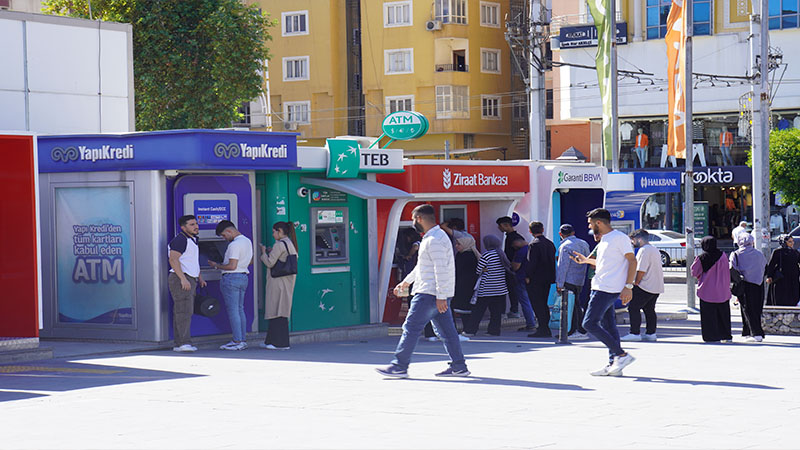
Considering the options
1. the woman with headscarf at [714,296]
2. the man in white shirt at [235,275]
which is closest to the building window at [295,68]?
the woman with headscarf at [714,296]

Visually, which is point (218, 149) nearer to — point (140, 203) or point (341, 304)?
point (140, 203)

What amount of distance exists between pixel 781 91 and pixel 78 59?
34.6m

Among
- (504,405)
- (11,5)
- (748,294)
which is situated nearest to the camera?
(504,405)

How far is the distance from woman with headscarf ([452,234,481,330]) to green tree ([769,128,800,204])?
90.9 feet

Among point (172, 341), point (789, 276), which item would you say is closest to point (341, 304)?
point (172, 341)

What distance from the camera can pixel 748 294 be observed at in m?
16.6

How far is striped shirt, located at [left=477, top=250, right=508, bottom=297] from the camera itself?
17.2 meters

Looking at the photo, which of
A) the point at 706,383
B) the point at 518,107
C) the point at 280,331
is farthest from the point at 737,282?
the point at 518,107

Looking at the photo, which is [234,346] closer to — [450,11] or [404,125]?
[404,125]

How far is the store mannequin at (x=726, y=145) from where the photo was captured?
162ft

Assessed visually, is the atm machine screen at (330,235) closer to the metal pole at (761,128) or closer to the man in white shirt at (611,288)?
the man in white shirt at (611,288)

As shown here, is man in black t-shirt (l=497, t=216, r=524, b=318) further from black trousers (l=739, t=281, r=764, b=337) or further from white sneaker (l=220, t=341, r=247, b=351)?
white sneaker (l=220, t=341, r=247, b=351)

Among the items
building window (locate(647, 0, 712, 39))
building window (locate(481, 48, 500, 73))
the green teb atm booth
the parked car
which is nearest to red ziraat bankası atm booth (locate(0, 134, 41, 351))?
the green teb atm booth

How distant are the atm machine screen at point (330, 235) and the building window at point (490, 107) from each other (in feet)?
138
